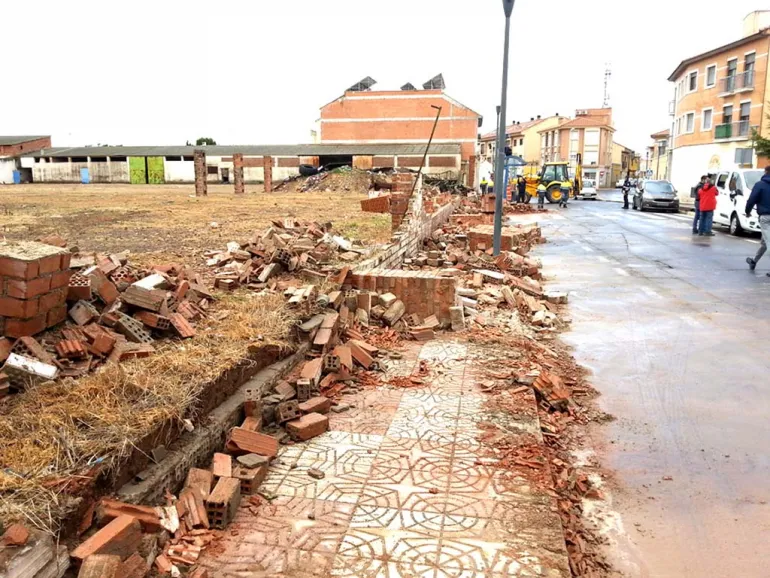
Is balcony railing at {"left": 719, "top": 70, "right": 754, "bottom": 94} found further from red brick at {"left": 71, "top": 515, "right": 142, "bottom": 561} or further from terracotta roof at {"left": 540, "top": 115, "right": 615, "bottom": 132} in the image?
red brick at {"left": 71, "top": 515, "right": 142, "bottom": 561}

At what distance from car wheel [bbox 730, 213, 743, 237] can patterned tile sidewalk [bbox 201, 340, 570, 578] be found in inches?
694

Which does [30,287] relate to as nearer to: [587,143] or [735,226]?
[735,226]

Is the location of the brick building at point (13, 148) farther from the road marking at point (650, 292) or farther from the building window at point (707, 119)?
the road marking at point (650, 292)

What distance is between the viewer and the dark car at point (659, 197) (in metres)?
32.2

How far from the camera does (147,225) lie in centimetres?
1562

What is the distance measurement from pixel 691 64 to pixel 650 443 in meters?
54.0

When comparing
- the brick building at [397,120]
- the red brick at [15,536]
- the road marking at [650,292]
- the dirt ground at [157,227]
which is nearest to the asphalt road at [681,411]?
the road marking at [650,292]

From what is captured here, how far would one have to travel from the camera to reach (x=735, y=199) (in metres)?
19.0

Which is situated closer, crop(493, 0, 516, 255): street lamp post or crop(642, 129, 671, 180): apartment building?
crop(493, 0, 516, 255): street lamp post

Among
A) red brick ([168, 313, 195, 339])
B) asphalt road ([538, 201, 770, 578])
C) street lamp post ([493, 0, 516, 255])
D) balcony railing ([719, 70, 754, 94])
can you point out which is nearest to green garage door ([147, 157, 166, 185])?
balcony railing ([719, 70, 754, 94])

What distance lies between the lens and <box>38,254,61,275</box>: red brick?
4242mm

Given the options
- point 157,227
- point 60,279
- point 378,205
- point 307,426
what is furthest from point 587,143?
point 60,279

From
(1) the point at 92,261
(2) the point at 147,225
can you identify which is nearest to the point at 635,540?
(1) the point at 92,261

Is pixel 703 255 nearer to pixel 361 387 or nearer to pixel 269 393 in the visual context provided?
pixel 361 387
